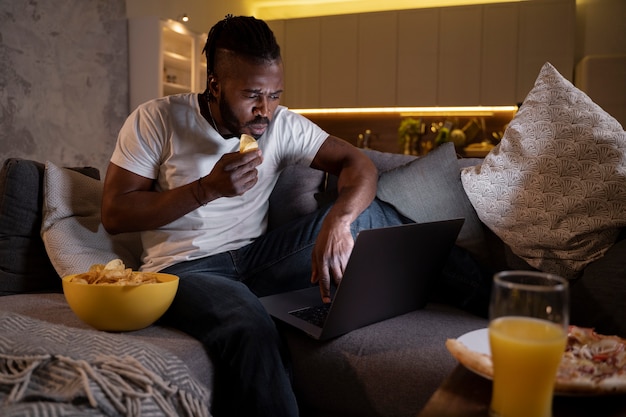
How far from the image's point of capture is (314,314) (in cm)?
139

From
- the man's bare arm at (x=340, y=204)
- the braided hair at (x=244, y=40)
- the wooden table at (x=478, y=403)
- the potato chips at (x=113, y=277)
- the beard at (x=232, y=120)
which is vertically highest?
the braided hair at (x=244, y=40)

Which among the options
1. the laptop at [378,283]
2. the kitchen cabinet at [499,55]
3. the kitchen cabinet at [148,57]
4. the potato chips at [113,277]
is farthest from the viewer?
the kitchen cabinet at [499,55]

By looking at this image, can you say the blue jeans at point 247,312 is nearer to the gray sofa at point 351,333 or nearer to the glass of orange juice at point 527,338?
the gray sofa at point 351,333

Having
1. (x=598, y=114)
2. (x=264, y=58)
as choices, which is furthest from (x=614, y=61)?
(x=264, y=58)

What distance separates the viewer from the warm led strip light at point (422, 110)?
18.6 feet

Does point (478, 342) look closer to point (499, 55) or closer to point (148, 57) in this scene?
point (148, 57)

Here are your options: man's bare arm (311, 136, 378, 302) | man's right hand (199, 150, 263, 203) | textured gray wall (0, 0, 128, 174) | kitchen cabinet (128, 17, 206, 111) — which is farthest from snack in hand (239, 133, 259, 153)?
kitchen cabinet (128, 17, 206, 111)

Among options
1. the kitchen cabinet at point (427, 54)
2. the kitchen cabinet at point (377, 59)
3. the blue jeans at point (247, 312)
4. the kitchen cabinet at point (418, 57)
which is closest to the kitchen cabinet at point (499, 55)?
the kitchen cabinet at point (427, 54)

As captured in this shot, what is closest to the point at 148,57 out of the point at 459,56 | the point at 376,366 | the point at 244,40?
the point at 459,56

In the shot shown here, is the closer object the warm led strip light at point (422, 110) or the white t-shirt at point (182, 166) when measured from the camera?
the white t-shirt at point (182, 166)

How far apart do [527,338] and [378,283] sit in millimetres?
613

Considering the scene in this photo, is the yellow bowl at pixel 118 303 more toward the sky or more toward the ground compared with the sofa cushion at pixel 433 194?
more toward the ground

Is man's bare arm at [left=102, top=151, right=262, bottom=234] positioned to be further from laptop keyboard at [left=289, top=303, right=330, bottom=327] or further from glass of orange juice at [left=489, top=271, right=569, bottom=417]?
glass of orange juice at [left=489, top=271, right=569, bottom=417]

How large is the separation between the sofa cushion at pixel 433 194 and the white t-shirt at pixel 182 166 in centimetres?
41
